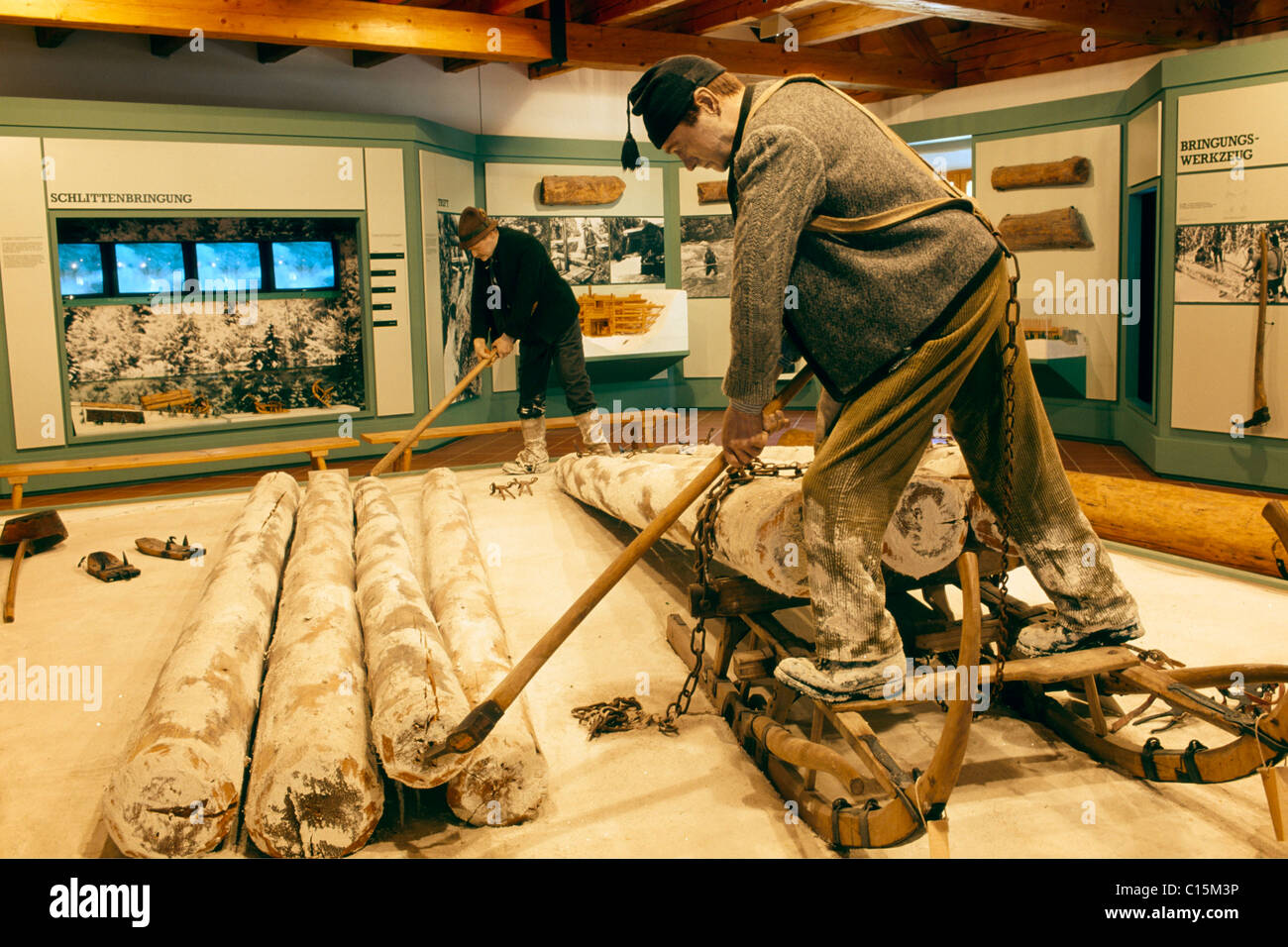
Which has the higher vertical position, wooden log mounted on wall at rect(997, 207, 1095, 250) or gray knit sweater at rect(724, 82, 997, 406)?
wooden log mounted on wall at rect(997, 207, 1095, 250)

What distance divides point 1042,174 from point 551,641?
28.8 feet

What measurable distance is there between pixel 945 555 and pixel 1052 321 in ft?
25.5

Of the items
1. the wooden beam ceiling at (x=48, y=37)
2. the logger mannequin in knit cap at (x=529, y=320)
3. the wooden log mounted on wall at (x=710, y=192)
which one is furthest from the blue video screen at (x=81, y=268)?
the wooden log mounted on wall at (x=710, y=192)

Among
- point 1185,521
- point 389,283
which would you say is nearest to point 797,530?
point 1185,521

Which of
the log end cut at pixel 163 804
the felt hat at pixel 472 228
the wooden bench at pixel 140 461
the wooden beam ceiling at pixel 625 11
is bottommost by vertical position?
the log end cut at pixel 163 804

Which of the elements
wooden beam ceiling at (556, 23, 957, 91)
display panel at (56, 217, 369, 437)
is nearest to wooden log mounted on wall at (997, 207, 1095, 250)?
wooden beam ceiling at (556, 23, 957, 91)

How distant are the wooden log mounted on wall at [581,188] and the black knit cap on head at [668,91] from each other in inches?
331

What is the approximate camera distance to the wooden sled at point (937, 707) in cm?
238

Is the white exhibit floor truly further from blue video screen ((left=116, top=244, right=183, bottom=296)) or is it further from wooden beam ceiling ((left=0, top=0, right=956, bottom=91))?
wooden beam ceiling ((left=0, top=0, right=956, bottom=91))

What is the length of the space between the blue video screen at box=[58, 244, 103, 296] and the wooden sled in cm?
745

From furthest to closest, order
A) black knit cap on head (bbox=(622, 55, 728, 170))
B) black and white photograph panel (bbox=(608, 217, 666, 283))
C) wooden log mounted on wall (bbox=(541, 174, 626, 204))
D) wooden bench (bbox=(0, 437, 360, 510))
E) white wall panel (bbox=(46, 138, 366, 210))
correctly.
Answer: black and white photograph panel (bbox=(608, 217, 666, 283)), wooden log mounted on wall (bbox=(541, 174, 626, 204)), white wall panel (bbox=(46, 138, 366, 210)), wooden bench (bbox=(0, 437, 360, 510)), black knit cap on head (bbox=(622, 55, 728, 170))

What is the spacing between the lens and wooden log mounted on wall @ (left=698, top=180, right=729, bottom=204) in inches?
459

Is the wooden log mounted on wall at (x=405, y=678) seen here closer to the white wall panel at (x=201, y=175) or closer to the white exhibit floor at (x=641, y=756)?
the white exhibit floor at (x=641, y=756)

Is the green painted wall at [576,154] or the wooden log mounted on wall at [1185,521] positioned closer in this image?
the wooden log mounted on wall at [1185,521]
